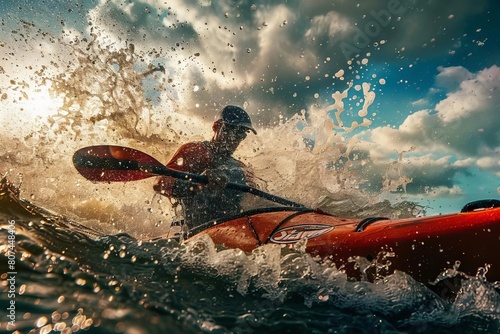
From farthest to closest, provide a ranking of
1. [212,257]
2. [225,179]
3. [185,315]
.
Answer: [225,179]
[212,257]
[185,315]

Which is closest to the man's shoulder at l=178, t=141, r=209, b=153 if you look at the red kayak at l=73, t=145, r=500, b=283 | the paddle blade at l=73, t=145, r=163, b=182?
the paddle blade at l=73, t=145, r=163, b=182

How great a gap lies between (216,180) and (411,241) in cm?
262

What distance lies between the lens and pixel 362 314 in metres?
2.24

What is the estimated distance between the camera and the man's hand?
4523 mm

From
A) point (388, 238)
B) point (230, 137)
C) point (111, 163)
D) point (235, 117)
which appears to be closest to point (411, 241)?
point (388, 238)

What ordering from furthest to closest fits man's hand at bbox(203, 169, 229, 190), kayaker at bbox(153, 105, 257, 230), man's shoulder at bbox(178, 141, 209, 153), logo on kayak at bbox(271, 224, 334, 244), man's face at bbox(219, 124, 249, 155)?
man's face at bbox(219, 124, 249, 155), man's shoulder at bbox(178, 141, 209, 153), kayaker at bbox(153, 105, 257, 230), man's hand at bbox(203, 169, 229, 190), logo on kayak at bbox(271, 224, 334, 244)

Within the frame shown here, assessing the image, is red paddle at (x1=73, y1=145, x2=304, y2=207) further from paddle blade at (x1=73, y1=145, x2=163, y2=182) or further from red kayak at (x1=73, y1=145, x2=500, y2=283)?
red kayak at (x1=73, y1=145, x2=500, y2=283)

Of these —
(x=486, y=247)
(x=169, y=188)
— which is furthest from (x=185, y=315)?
(x=169, y=188)

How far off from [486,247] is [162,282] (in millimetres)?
2264

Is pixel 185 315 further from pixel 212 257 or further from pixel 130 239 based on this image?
pixel 130 239

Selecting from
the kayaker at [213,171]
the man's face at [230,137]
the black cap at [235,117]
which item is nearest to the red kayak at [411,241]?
the kayaker at [213,171]

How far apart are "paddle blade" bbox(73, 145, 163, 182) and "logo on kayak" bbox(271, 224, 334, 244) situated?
2169 mm

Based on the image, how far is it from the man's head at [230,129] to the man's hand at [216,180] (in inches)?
34.0

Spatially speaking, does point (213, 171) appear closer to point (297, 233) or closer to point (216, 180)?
point (216, 180)
